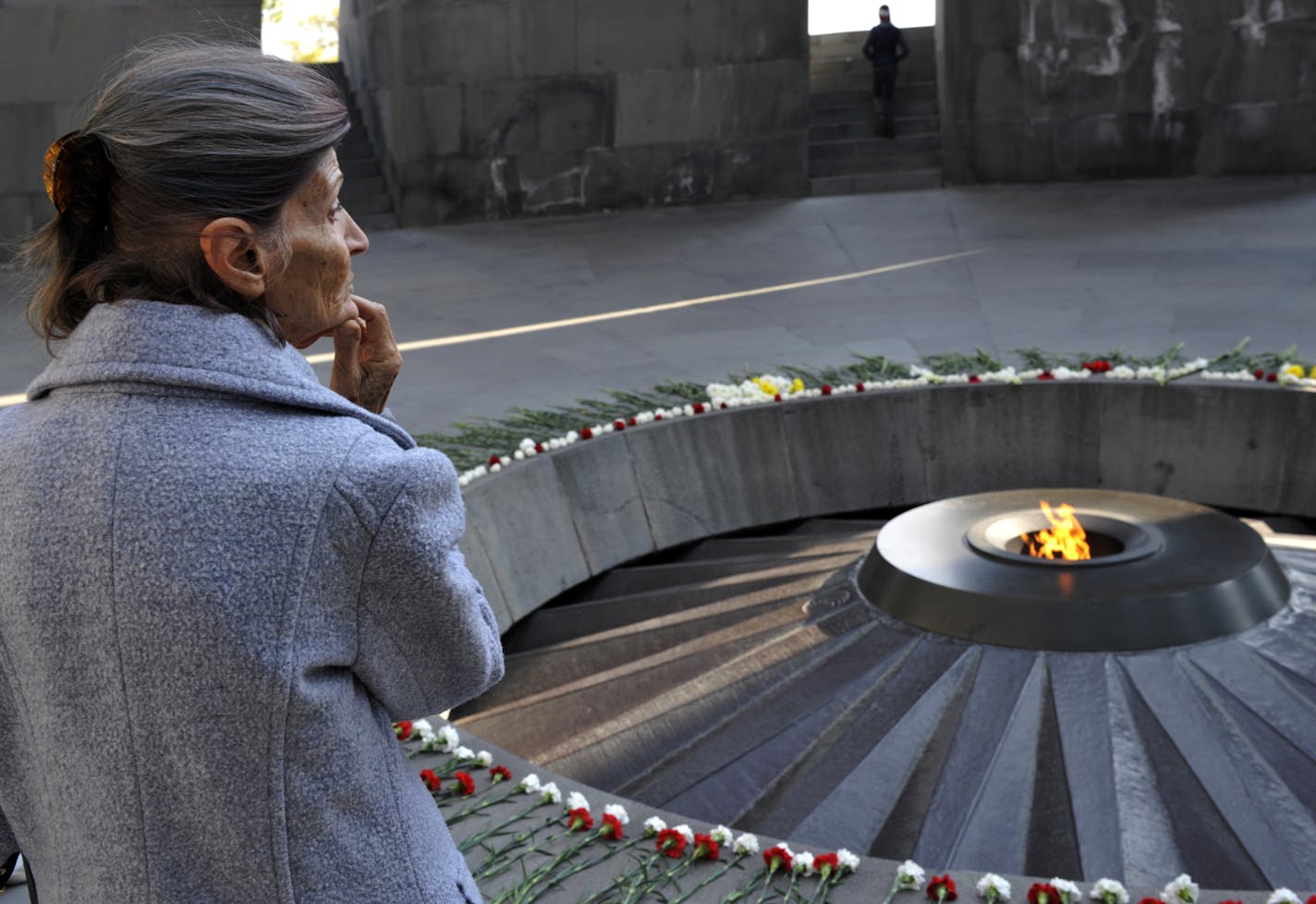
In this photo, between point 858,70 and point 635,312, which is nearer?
point 635,312

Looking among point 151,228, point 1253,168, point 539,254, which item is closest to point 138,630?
point 151,228

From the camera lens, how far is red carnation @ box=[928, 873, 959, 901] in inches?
109

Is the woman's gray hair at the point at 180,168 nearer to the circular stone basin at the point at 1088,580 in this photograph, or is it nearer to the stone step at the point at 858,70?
the circular stone basin at the point at 1088,580

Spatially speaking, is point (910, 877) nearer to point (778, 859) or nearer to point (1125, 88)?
point (778, 859)

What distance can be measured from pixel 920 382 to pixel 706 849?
4.03 meters

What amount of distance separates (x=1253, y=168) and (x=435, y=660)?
1297cm

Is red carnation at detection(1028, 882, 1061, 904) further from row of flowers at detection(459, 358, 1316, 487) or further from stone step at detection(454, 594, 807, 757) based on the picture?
row of flowers at detection(459, 358, 1316, 487)

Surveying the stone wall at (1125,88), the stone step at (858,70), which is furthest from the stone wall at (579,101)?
the stone step at (858,70)

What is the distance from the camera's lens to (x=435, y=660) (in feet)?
4.99

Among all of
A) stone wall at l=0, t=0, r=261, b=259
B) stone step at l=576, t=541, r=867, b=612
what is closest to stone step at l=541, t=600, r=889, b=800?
stone step at l=576, t=541, r=867, b=612

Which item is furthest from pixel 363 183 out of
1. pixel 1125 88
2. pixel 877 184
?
pixel 1125 88

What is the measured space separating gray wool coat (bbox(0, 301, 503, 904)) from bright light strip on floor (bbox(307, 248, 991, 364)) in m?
6.56

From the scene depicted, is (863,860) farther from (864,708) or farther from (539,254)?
(539,254)

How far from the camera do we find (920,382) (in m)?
6.69
